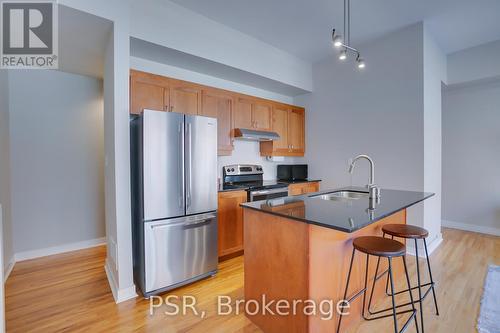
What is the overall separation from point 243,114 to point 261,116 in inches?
15.0

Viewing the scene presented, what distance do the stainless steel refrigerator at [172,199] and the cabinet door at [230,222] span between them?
0.32 metres

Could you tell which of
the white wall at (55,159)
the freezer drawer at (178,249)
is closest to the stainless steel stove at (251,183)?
the freezer drawer at (178,249)

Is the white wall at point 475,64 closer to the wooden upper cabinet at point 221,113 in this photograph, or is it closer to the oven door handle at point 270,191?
the oven door handle at point 270,191

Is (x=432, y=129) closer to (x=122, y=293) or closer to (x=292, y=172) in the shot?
(x=292, y=172)

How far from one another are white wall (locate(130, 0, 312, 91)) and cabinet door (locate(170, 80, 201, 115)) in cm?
41

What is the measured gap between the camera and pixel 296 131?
4.53m

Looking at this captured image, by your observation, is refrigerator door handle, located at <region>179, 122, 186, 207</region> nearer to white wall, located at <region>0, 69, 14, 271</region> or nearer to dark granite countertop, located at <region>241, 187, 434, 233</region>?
dark granite countertop, located at <region>241, 187, 434, 233</region>

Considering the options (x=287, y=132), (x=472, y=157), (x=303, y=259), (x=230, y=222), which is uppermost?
(x=287, y=132)

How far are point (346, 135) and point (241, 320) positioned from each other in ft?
10.5

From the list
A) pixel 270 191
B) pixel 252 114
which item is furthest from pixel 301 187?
pixel 252 114

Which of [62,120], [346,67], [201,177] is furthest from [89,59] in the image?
[346,67]

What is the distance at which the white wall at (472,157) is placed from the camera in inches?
159

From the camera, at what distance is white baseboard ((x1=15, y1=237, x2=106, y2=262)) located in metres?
3.22

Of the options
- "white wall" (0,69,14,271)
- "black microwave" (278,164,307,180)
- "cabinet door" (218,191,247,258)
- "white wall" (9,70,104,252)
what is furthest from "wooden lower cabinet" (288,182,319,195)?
"white wall" (0,69,14,271)
